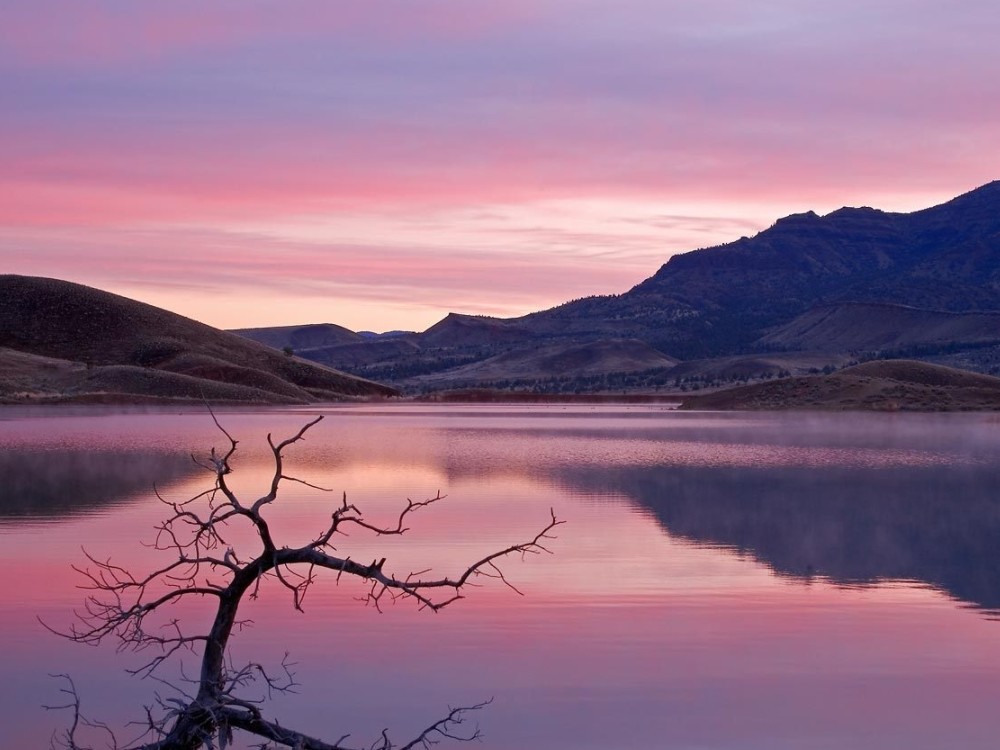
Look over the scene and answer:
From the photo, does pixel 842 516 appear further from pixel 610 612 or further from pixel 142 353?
pixel 142 353

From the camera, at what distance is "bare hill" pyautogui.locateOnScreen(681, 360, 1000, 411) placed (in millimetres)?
114500

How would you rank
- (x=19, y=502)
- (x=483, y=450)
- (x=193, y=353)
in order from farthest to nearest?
(x=193, y=353), (x=483, y=450), (x=19, y=502)

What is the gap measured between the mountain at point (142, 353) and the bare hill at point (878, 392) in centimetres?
4949

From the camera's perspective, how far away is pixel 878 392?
11462 cm

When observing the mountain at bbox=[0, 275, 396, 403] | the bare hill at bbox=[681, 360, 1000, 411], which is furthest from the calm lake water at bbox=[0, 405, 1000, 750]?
the mountain at bbox=[0, 275, 396, 403]

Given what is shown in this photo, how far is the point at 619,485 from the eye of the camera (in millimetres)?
36312

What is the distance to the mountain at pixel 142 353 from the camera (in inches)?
5418

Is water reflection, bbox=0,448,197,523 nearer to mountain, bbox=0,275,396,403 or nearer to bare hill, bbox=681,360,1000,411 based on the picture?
bare hill, bbox=681,360,1000,411

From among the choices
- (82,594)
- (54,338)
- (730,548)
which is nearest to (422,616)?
(82,594)

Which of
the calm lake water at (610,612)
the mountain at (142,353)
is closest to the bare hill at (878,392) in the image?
the mountain at (142,353)

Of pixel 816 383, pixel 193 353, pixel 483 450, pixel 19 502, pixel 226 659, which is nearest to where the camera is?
pixel 226 659

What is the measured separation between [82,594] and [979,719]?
36.8ft

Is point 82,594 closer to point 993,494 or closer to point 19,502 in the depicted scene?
point 19,502

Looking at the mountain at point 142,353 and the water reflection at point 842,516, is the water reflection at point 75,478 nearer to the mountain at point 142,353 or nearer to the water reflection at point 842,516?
the water reflection at point 842,516
